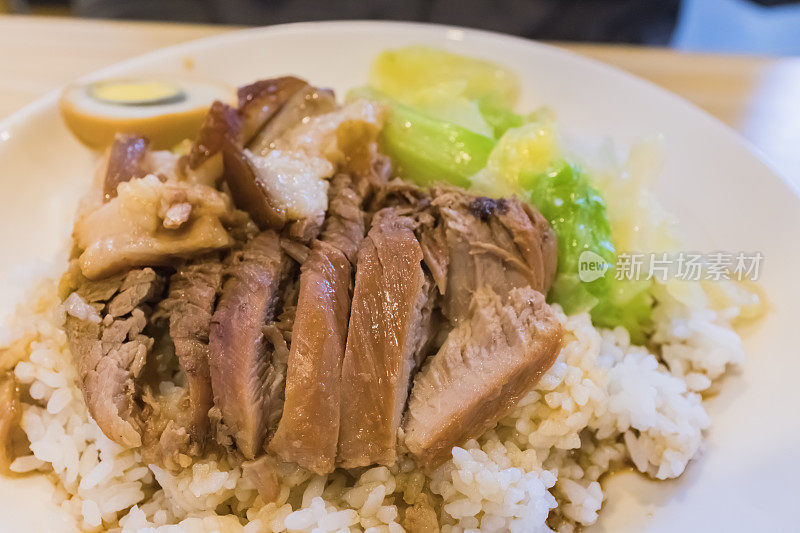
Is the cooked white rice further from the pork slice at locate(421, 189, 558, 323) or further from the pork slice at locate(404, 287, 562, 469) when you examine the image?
the pork slice at locate(421, 189, 558, 323)

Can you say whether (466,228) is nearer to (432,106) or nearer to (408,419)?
(408,419)

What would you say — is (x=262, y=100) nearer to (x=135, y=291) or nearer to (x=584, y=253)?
(x=135, y=291)

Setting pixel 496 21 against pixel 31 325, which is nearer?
pixel 31 325

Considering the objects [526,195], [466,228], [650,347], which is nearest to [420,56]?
[526,195]

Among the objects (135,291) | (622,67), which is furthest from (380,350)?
(622,67)

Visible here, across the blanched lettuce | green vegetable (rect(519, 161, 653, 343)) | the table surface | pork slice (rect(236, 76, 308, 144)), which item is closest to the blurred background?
the table surface

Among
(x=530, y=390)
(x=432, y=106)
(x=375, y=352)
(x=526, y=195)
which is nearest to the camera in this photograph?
(x=375, y=352)

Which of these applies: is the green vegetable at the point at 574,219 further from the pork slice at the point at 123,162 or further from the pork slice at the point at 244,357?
the pork slice at the point at 123,162
